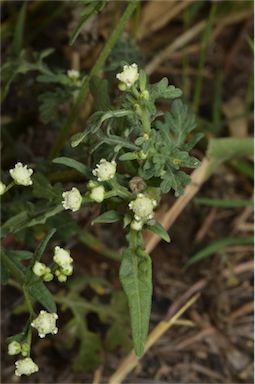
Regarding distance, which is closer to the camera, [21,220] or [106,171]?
[106,171]

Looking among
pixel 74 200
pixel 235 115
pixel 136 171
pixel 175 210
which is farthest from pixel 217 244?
pixel 74 200

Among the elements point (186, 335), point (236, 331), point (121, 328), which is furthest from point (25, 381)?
point (236, 331)

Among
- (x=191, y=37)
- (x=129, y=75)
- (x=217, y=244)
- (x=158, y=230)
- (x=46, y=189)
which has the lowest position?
(x=217, y=244)

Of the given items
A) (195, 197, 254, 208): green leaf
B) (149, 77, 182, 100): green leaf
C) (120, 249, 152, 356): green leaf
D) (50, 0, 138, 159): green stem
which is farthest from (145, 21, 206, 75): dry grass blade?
(120, 249, 152, 356): green leaf

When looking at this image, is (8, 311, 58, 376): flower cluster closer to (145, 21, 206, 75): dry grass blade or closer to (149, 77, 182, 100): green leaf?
(149, 77, 182, 100): green leaf

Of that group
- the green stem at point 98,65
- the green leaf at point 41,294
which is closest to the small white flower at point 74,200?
the green leaf at point 41,294

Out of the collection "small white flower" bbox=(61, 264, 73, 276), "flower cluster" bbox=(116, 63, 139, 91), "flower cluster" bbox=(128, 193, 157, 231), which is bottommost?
"small white flower" bbox=(61, 264, 73, 276)

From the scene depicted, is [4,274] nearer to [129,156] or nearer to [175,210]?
[129,156]
